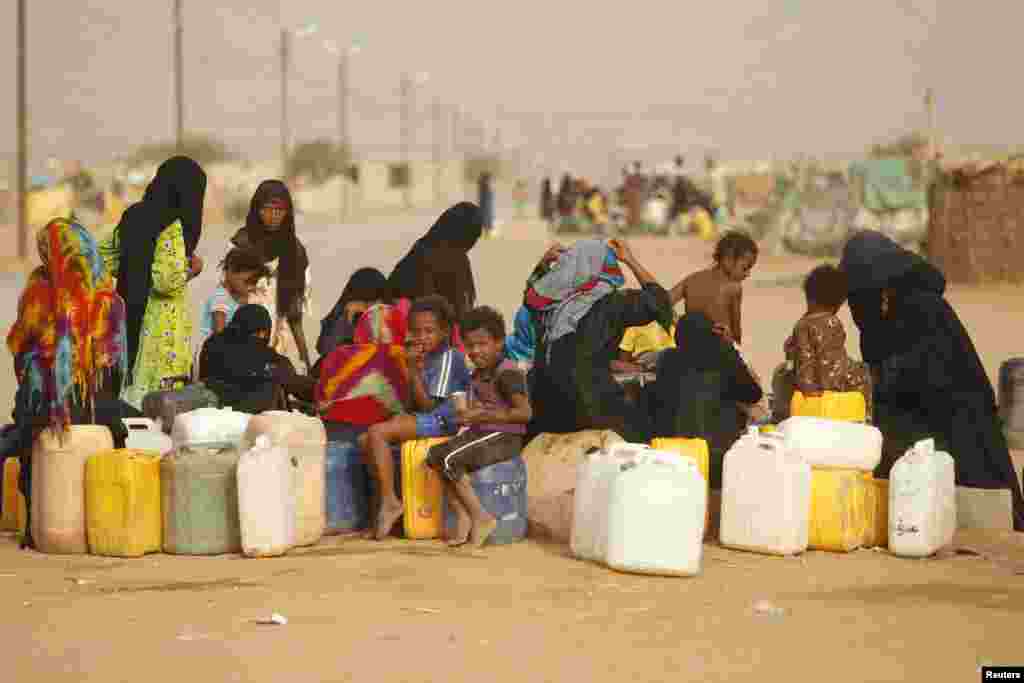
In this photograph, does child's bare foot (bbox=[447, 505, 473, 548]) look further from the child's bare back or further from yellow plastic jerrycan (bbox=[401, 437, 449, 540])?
the child's bare back

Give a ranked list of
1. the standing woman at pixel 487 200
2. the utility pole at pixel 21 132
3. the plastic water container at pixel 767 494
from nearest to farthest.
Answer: the plastic water container at pixel 767 494
the utility pole at pixel 21 132
the standing woman at pixel 487 200

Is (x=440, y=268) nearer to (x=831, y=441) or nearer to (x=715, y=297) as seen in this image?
(x=715, y=297)

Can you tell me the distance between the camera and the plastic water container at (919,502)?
775 cm

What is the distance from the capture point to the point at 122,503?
771 cm

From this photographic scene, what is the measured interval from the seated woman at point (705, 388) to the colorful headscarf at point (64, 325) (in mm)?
2318

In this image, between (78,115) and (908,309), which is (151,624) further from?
(78,115)

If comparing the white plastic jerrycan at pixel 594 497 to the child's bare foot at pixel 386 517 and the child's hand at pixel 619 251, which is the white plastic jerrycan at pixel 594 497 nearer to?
the child's bare foot at pixel 386 517

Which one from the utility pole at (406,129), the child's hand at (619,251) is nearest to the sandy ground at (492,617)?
the child's hand at (619,251)

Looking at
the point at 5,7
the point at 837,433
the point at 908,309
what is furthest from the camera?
the point at 5,7

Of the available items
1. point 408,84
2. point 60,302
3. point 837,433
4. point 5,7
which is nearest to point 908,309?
point 837,433

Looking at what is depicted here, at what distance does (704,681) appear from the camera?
5762mm

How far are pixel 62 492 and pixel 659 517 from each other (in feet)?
7.73

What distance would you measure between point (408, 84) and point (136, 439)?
7681 centimetres

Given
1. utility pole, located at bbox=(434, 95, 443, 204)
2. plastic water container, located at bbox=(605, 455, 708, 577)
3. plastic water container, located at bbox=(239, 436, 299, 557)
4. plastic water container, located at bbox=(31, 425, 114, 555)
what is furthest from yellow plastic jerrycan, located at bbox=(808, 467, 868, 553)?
utility pole, located at bbox=(434, 95, 443, 204)
